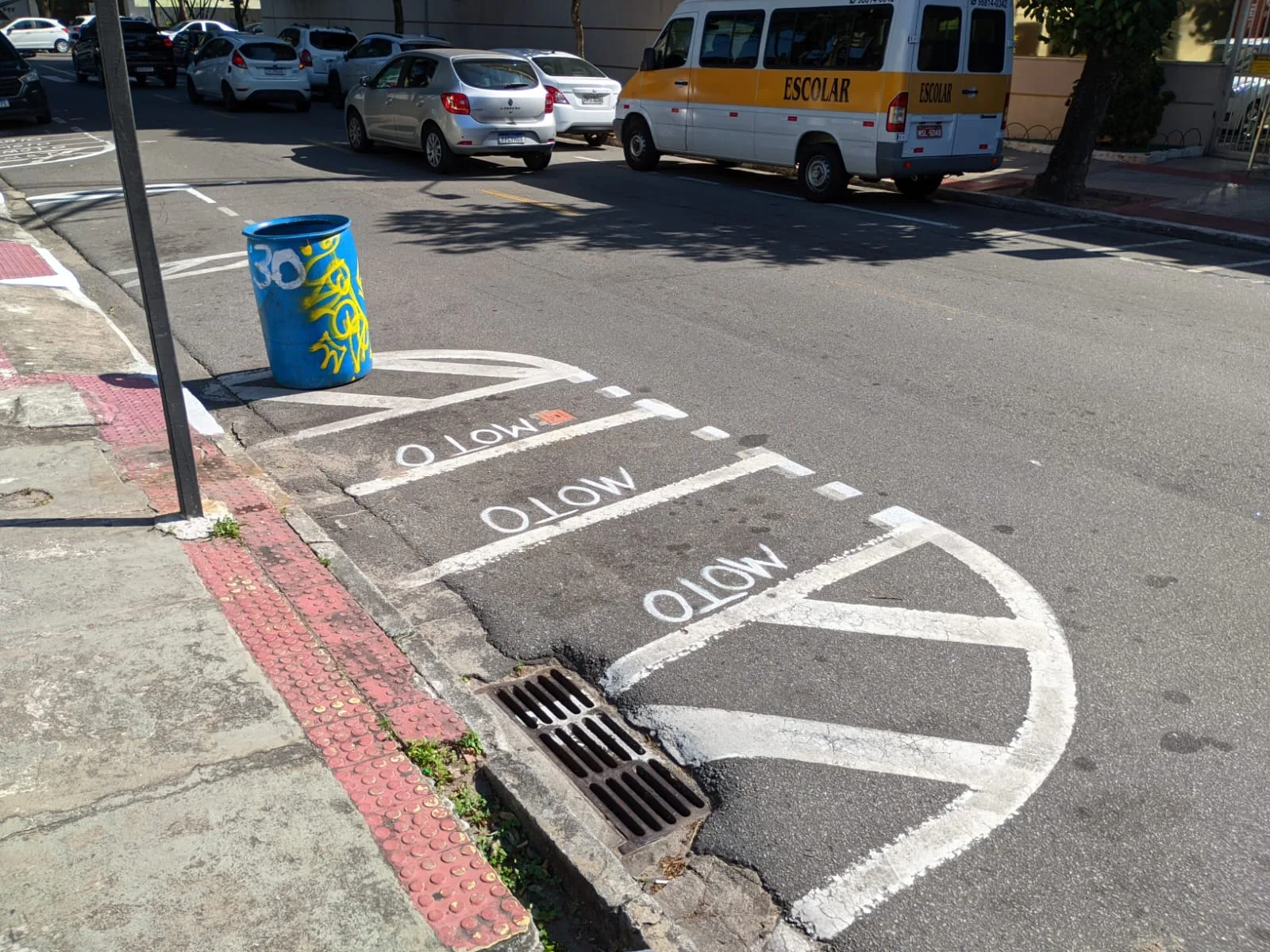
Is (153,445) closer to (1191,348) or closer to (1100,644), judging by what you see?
(1100,644)

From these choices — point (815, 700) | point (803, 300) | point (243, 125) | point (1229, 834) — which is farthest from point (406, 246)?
point (243, 125)

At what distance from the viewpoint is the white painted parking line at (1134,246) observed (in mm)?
12312

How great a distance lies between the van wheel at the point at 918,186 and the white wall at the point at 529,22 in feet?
41.3

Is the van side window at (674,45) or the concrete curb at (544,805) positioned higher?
the van side window at (674,45)

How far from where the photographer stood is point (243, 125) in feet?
77.3

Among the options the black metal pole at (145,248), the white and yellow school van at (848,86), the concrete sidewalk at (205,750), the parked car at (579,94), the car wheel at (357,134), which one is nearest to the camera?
the concrete sidewalk at (205,750)

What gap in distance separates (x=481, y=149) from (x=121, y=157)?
1219 centimetres

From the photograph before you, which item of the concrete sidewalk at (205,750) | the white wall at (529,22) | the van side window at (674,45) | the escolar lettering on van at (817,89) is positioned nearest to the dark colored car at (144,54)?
the white wall at (529,22)

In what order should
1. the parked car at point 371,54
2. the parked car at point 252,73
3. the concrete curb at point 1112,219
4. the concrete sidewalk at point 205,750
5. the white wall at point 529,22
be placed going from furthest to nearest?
the white wall at point 529,22 → the parked car at point 252,73 → the parked car at point 371,54 → the concrete curb at point 1112,219 → the concrete sidewalk at point 205,750

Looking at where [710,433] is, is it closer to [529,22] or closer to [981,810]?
[981,810]

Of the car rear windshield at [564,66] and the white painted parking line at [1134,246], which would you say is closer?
the white painted parking line at [1134,246]

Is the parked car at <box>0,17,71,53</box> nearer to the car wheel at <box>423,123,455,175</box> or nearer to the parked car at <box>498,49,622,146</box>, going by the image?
the parked car at <box>498,49,622,146</box>

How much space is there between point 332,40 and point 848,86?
2024 centimetres

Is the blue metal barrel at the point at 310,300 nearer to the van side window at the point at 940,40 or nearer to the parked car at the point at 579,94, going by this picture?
the van side window at the point at 940,40
